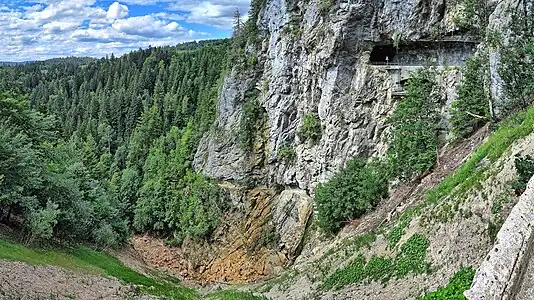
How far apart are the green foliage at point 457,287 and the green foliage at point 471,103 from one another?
52.8ft

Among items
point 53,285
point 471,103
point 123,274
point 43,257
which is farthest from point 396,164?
point 43,257

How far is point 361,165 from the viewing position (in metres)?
34.3

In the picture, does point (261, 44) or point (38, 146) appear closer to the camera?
point (38, 146)

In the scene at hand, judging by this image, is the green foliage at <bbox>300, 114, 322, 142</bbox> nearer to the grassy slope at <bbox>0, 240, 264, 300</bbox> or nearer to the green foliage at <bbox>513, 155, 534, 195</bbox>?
the grassy slope at <bbox>0, 240, 264, 300</bbox>

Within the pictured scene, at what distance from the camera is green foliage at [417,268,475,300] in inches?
409

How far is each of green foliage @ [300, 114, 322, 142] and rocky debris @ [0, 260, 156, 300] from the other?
20.8 m

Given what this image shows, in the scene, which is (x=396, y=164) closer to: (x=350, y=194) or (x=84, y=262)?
(x=350, y=194)

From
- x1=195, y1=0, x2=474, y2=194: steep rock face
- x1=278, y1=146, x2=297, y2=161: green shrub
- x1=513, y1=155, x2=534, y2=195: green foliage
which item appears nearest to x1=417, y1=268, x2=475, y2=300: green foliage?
x1=513, y1=155, x2=534, y2=195: green foliage

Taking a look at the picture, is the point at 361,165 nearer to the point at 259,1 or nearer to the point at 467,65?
the point at 467,65

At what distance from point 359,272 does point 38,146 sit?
29.3 meters

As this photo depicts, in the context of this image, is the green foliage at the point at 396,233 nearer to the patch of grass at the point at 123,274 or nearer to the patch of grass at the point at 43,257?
the patch of grass at the point at 123,274

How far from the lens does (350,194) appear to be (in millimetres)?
30922

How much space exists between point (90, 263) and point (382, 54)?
25.6m

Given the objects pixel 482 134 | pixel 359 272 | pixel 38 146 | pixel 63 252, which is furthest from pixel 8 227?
pixel 482 134
